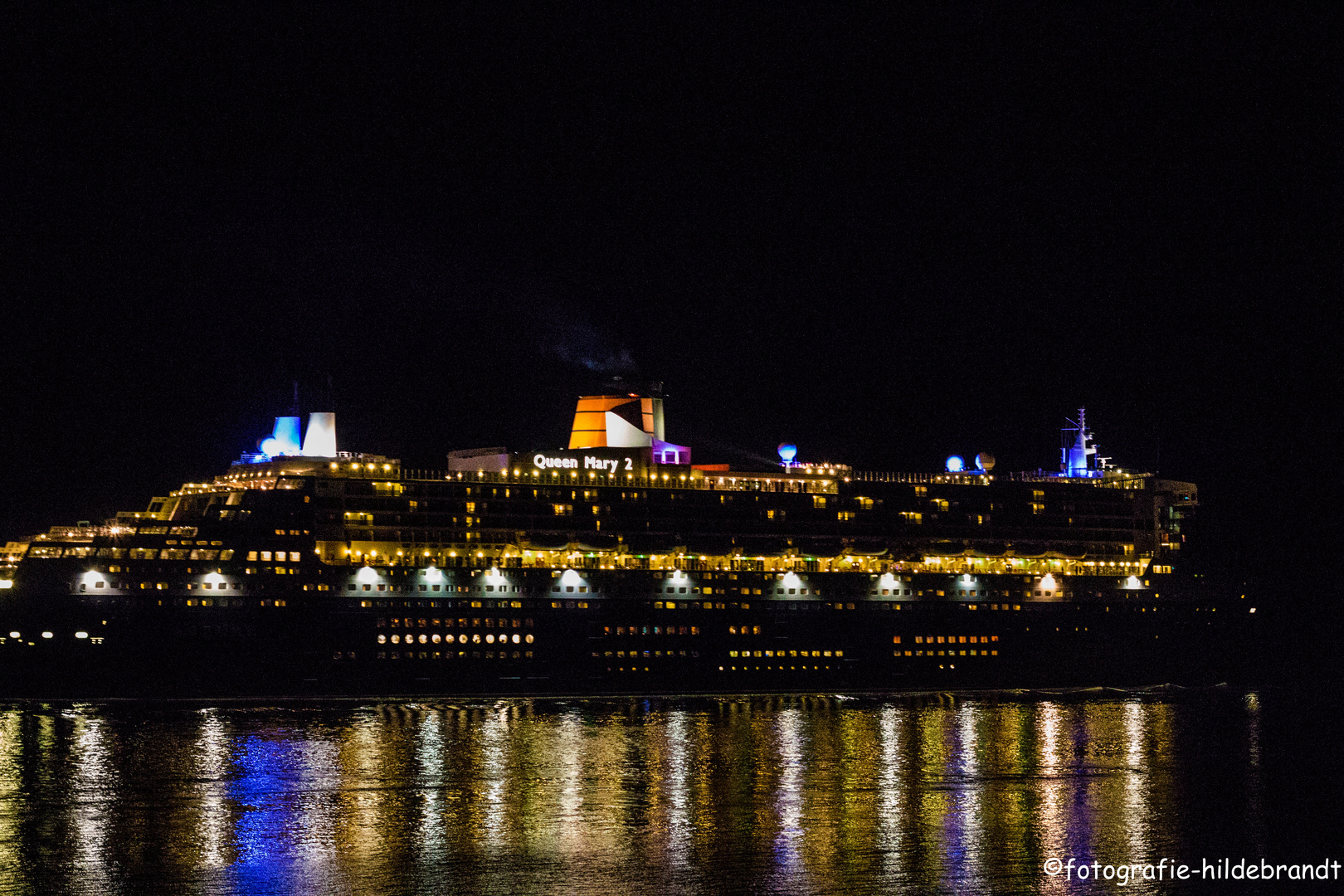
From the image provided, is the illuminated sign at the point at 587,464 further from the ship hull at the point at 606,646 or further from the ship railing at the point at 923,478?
the ship railing at the point at 923,478

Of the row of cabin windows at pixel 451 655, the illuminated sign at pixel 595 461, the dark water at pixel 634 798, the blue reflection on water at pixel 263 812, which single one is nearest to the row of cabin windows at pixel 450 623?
the row of cabin windows at pixel 451 655

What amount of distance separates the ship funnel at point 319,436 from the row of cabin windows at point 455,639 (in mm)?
8468

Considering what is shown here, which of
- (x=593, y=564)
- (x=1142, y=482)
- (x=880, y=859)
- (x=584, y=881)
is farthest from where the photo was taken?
(x=1142, y=482)

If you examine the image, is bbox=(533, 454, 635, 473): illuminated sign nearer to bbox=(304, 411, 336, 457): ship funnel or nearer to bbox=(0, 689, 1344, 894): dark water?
bbox=(304, 411, 336, 457): ship funnel

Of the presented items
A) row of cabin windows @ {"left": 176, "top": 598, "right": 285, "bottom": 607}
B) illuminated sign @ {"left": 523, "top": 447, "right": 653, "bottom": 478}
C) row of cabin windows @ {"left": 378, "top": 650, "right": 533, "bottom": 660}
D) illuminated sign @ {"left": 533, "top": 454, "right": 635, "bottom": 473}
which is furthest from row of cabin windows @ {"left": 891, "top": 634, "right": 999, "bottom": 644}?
row of cabin windows @ {"left": 176, "top": 598, "right": 285, "bottom": 607}

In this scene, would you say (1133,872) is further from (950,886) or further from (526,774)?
(526,774)

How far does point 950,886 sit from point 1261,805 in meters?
15.6

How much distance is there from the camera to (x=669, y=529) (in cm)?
7969

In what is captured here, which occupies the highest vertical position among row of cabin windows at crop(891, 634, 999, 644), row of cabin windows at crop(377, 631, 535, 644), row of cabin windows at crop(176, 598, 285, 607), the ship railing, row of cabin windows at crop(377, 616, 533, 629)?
the ship railing

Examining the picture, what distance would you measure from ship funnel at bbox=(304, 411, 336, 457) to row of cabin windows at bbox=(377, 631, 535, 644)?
27.8 ft

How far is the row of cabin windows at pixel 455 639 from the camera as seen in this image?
71.7 m

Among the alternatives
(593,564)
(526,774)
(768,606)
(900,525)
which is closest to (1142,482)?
(900,525)

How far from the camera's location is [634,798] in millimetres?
49688

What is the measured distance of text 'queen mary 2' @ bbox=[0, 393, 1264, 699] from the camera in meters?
68.2
